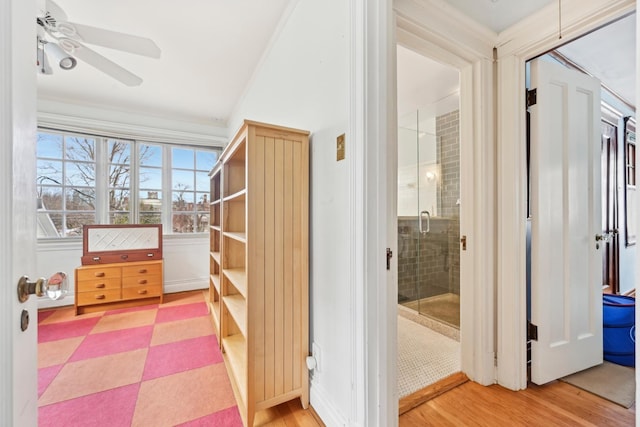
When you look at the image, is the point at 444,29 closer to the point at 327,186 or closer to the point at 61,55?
the point at 327,186

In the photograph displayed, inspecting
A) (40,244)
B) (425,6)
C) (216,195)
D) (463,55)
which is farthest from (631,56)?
(40,244)

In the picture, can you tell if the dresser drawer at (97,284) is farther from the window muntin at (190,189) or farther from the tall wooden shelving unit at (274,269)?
the tall wooden shelving unit at (274,269)

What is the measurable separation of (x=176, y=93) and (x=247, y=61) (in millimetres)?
1195

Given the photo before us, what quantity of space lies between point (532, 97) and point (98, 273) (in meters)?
4.37

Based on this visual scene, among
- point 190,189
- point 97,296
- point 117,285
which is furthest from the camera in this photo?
point 190,189

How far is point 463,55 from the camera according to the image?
5.18 ft

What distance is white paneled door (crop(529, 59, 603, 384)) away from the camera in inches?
62.7

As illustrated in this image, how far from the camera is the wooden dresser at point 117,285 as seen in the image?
2.88 m

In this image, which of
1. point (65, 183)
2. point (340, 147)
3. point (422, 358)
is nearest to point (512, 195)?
point (340, 147)

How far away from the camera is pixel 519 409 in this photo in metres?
1.41

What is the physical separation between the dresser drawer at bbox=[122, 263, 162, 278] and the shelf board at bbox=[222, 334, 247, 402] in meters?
1.78

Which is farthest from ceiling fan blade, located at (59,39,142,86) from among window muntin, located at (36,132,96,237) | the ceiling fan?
window muntin, located at (36,132,96,237)

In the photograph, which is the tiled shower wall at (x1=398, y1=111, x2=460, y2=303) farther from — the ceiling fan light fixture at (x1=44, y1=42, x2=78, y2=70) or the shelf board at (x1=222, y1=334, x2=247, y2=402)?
the ceiling fan light fixture at (x1=44, y1=42, x2=78, y2=70)

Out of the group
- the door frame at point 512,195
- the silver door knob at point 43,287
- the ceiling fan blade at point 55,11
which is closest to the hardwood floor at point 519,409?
the door frame at point 512,195
